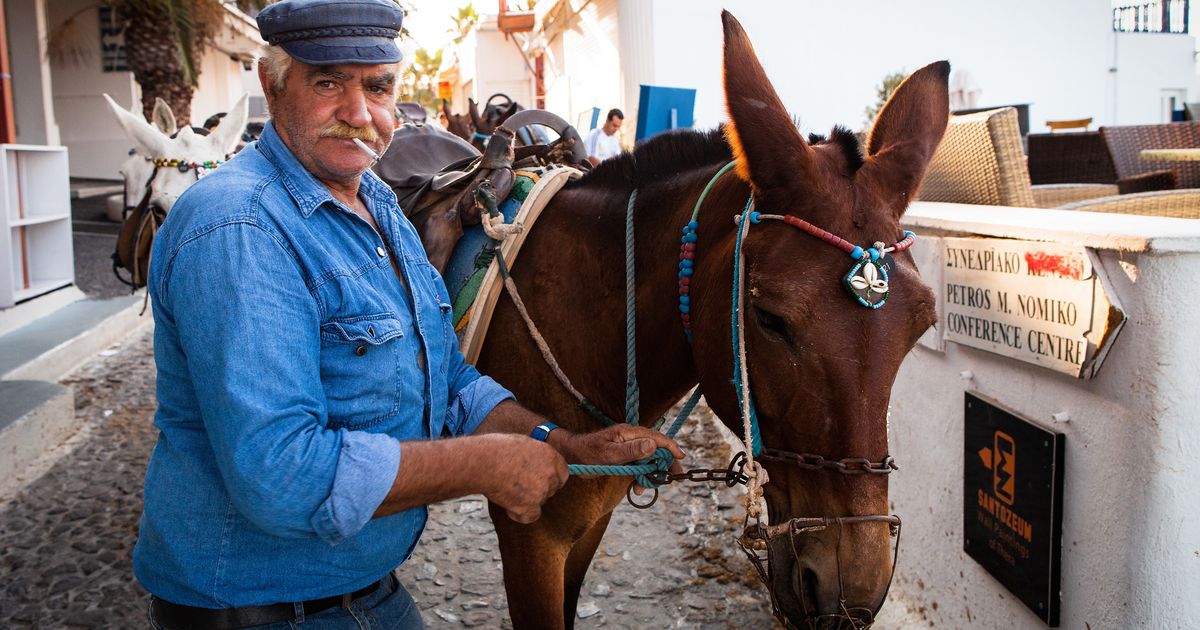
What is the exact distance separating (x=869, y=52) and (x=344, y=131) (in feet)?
57.4

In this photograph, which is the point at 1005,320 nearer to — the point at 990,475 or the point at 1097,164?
the point at 990,475

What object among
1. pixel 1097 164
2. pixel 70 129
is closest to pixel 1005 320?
pixel 1097 164

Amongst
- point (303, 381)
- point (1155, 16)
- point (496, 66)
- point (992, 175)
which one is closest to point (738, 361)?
point (303, 381)

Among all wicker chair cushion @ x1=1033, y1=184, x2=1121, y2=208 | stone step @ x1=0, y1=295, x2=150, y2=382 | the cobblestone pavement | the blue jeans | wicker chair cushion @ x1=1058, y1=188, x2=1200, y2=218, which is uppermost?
wicker chair cushion @ x1=1033, y1=184, x2=1121, y2=208

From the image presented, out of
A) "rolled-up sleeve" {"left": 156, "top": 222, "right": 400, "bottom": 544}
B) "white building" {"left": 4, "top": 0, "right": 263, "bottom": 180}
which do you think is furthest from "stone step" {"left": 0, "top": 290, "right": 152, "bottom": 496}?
"white building" {"left": 4, "top": 0, "right": 263, "bottom": 180}

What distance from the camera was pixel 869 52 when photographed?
17141mm

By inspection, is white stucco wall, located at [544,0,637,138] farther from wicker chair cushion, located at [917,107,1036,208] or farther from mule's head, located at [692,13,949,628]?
mule's head, located at [692,13,949,628]

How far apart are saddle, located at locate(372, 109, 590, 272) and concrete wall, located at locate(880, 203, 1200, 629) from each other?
145cm

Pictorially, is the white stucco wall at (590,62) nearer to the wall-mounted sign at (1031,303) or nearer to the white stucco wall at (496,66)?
the white stucco wall at (496,66)

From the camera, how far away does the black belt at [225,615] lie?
1.52m

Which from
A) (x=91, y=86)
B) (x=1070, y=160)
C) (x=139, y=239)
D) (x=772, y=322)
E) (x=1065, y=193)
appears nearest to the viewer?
(x=772, y=322)

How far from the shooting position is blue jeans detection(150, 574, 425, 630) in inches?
61.8

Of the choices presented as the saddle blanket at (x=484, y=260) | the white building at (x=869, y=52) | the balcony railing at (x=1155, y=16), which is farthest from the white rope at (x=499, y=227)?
the balcony railing at (x=1155, y=16)

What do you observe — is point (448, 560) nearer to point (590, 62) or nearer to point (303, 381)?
point (303, 381)
